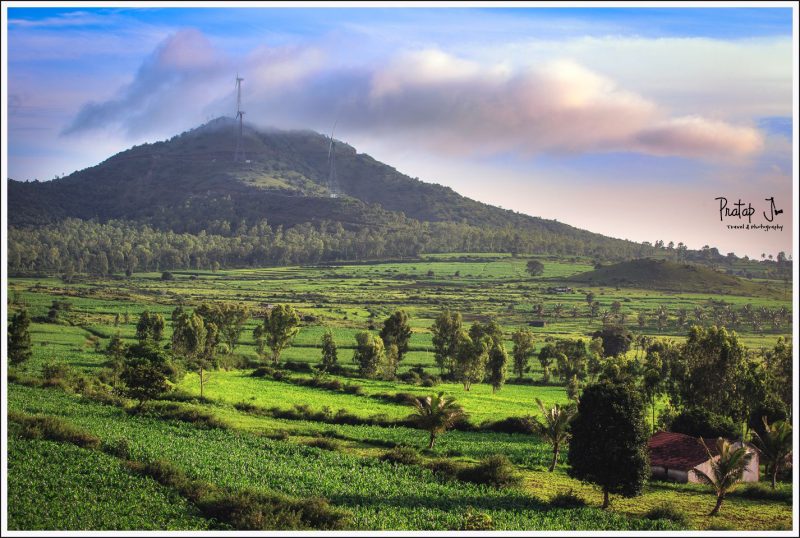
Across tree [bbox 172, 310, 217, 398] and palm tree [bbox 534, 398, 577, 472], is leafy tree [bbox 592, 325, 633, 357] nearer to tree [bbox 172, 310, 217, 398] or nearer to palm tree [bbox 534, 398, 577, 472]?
tree [bbox 172, 310, 217, 398]

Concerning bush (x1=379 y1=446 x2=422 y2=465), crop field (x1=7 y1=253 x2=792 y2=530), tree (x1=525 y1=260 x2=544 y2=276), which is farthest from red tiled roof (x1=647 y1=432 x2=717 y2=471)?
tree (x1=525 y1=260 x2=544 y2=276)

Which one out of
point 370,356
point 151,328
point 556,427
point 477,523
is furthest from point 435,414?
point 151,328

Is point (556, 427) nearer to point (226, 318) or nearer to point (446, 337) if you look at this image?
point (446, 337)

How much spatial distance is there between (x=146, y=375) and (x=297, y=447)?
10.6 metres

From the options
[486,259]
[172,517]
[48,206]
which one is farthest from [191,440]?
[48,206]

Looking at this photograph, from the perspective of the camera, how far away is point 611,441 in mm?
27219

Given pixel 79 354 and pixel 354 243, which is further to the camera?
pixel 354 243

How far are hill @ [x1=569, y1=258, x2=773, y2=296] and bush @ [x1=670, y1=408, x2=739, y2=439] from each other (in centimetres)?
6759

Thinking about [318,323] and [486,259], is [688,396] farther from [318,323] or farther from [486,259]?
[486,259]

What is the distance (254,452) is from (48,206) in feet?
513

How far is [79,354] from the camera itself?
56281 mm

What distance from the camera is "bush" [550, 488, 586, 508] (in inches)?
1044

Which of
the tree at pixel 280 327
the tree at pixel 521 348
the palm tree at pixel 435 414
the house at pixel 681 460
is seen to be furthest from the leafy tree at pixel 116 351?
the house at pixel 681 460

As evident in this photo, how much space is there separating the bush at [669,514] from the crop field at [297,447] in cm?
35
